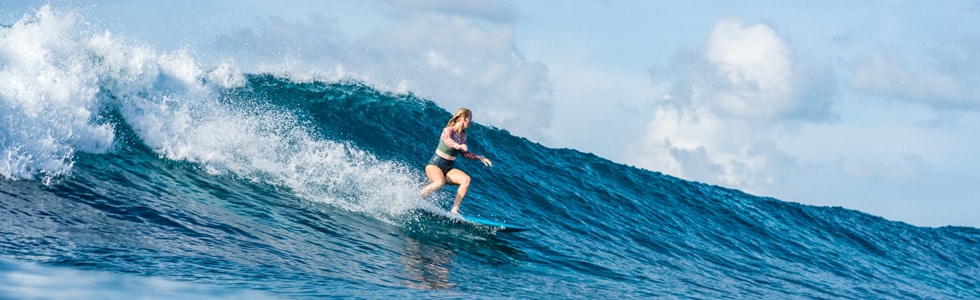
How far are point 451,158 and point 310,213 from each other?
2073mm

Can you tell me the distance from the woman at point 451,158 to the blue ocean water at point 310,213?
19.3 inches

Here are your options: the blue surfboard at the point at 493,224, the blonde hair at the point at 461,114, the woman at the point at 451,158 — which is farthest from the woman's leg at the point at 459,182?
the blonde hair at the point at 461,114

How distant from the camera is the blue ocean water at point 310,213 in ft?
23.0

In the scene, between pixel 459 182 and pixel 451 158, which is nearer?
pixel 459 182

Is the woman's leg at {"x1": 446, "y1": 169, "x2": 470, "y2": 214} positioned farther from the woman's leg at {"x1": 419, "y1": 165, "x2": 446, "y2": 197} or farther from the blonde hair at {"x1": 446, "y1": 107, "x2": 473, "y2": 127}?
the blonde hair at {"x1": 446, "y1": 107, "x2": 473, "y2": 127}

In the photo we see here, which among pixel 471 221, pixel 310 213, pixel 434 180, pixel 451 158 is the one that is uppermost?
pixel 451 158

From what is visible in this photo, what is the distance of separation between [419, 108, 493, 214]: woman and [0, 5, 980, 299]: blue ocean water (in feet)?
1.61

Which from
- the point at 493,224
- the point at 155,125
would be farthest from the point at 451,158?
the point at 155,125

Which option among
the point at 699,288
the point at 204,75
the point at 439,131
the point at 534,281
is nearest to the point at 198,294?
the point at 534,281

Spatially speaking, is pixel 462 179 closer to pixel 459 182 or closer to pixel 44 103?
pixel 459 182

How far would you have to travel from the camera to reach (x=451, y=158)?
1134 centimetres

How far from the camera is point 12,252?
6.01 m

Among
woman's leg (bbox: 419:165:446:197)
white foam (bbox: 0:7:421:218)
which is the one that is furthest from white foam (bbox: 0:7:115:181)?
woman's leg (bbox: 419:165:446:197)

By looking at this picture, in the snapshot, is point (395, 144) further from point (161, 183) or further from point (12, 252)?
point (12, 252)
